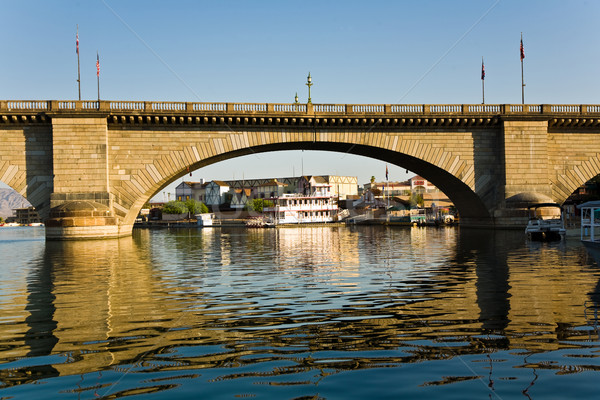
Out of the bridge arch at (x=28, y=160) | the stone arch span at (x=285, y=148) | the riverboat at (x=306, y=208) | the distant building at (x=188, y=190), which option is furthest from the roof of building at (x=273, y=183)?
the bridge arch at (x=28, y=160)

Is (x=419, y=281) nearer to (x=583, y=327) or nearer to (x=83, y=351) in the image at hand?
(x=583, y=327)

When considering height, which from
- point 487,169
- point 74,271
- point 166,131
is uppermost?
point 166,131

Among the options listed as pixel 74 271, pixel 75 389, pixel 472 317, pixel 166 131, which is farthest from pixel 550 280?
pixel 166 131

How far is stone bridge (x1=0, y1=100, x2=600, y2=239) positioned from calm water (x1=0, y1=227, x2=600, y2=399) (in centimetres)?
2267

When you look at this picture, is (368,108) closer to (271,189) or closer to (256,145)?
(256,145)

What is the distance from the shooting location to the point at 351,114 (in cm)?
4412

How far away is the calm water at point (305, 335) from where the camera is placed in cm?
696

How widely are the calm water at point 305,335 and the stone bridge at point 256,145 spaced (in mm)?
22668

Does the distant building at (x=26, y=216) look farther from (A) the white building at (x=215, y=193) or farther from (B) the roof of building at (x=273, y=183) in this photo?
(B) the roof of building at (x=273, y=183)

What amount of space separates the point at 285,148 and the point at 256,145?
17.3 feet

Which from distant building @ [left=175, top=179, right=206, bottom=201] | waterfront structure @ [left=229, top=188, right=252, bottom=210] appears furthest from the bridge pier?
distant building @ [left=175, top=179, right=206, bottom=201]

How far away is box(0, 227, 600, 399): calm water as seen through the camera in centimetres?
696

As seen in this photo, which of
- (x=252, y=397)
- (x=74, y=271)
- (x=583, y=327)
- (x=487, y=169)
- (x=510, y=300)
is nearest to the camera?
(x=252, y=397)

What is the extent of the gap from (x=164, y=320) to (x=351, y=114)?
34799mm
